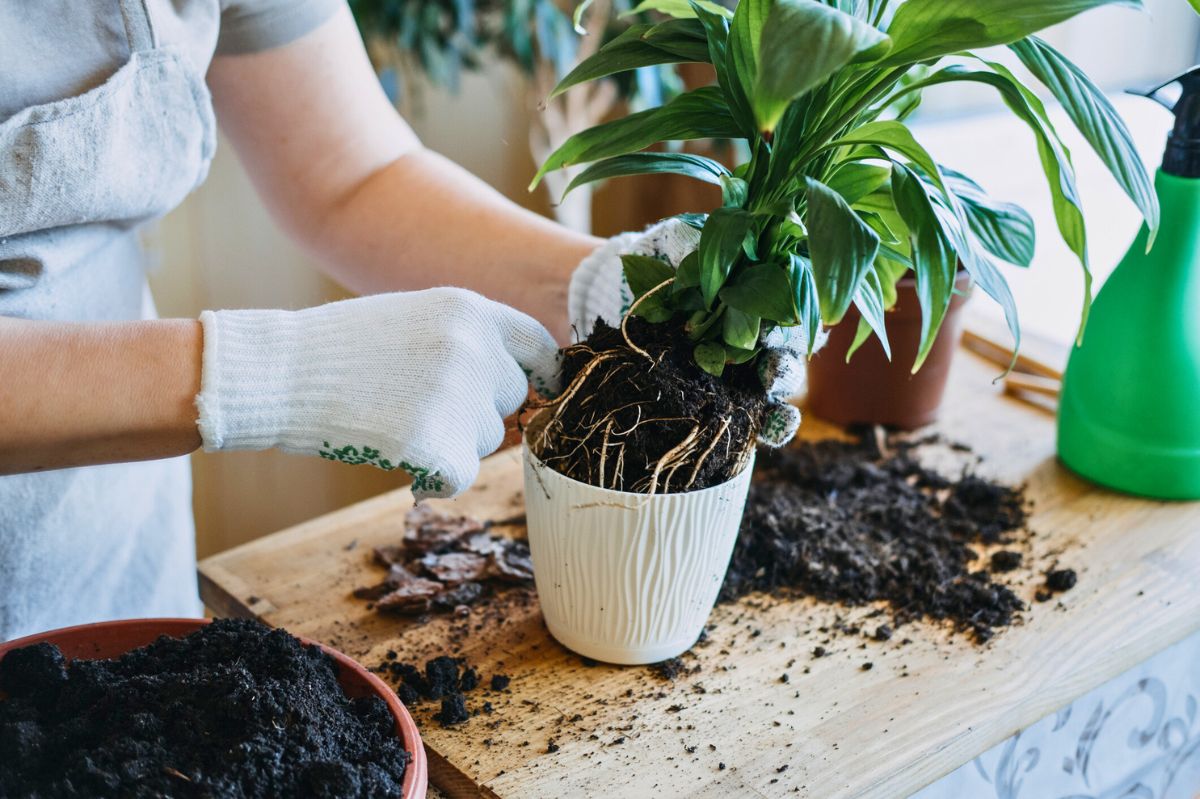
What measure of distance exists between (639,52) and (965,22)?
25cm

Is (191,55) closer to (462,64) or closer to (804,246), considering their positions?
(804,246)

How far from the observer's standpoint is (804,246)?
2.71ft

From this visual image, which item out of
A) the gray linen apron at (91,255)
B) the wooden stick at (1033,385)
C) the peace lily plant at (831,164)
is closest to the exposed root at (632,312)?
the peace lily plant at (831,164)

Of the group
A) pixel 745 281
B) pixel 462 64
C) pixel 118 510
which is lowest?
pixel 118 510

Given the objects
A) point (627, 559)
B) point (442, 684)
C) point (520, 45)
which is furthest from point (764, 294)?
point (520, 45)

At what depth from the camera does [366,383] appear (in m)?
0.78

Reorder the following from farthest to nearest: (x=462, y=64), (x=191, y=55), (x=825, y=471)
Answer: (x=462, y=64)
(x=825, y=471)
(x=191, y=55)

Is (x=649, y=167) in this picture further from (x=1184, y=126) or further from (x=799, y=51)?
(x=1184, y=126)

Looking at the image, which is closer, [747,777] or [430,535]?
[747,777]

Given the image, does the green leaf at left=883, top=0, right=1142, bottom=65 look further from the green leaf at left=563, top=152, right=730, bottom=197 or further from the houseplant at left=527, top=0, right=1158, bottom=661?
the green leaf at left=563, top=152, right=730, bottom=197

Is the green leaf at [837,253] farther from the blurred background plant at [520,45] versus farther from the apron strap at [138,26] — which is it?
the blurred background plant at [520,45]

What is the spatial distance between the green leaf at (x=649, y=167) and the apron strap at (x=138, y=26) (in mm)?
390

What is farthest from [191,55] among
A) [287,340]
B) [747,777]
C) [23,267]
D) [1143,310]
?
[1143,310]

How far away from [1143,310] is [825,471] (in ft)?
1.23
